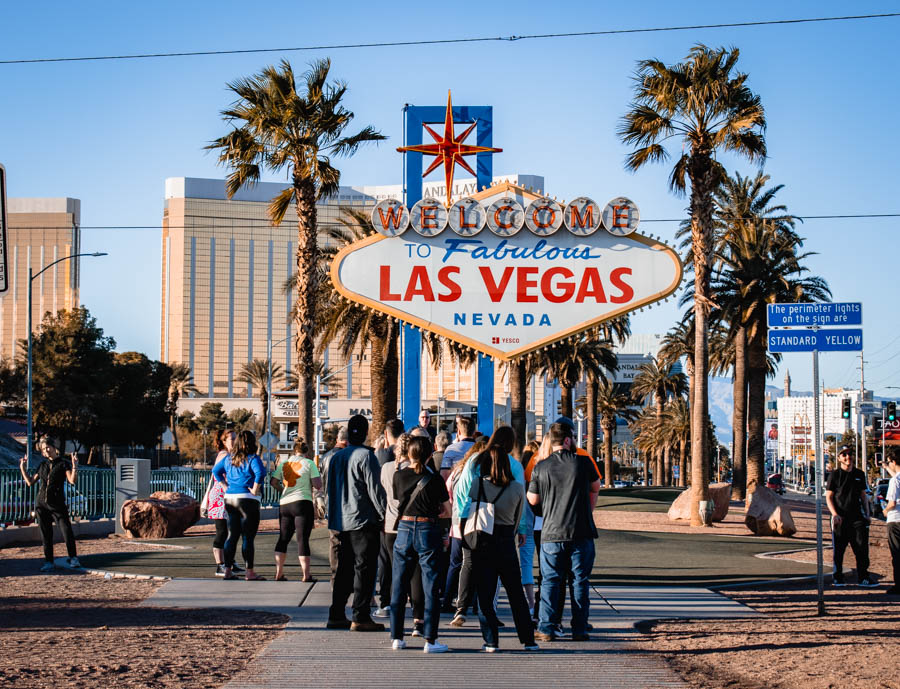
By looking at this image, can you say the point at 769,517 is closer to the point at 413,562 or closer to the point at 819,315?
the point at 819,315

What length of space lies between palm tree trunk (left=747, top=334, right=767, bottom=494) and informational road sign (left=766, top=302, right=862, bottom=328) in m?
27.4

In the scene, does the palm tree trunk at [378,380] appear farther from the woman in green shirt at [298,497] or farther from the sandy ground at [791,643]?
the sandy ground at [791,643]

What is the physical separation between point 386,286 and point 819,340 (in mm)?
6300

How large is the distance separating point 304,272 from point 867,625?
1593 cm

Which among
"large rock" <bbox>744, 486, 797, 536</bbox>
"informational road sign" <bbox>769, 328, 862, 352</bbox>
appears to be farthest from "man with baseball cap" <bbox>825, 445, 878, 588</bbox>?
"large rock" <bbox>744, 486, 797, 536</bbox>

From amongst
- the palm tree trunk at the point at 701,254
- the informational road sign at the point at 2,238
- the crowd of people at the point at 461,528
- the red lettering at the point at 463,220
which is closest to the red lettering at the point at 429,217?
the red lettering at the point at 463,220

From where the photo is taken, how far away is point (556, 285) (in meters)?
15.2

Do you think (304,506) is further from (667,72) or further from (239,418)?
(239,418)

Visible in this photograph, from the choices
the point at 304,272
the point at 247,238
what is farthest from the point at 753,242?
the point at 247,238

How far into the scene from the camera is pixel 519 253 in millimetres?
15188

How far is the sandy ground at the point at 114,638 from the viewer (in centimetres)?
759

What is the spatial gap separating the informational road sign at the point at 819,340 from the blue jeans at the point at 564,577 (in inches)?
144

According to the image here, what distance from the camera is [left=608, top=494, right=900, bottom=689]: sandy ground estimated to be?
7.80m

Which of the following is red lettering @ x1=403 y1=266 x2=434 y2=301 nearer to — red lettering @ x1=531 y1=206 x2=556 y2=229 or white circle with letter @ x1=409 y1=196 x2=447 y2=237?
white circle with letter @ x1=409 y1=196 x2=447 y2=237
